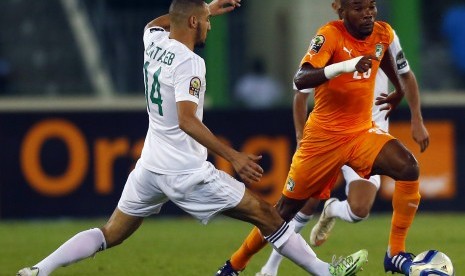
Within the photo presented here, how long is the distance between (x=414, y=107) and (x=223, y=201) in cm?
228

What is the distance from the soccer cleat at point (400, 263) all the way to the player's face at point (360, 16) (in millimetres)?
1644

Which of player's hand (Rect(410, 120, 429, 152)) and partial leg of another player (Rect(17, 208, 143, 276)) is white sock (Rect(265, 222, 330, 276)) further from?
player's hand (Rect(410, 120, 429, 152))

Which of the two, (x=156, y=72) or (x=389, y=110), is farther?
(x=389, y=110)

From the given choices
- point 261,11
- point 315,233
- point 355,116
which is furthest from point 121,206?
point 261,11

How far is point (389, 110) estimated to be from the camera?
32.6ft

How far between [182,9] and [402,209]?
90.2 inches

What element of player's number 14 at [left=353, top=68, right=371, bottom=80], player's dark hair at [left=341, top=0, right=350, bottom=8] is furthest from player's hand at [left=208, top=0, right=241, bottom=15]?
player's number 14 at [left=353, top=68, right=371, bottom=80]

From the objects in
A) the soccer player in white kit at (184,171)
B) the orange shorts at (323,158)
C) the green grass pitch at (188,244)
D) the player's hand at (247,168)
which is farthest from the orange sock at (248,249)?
the player's hand at (247,168)

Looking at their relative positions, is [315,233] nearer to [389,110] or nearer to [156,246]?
[389,110]

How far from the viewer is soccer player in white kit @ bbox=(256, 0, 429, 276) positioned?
32.7 ft

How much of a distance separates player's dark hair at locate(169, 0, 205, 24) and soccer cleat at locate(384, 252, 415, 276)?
2.39m

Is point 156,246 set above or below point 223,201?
below

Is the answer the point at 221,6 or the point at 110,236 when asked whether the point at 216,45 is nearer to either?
the point at 221,6

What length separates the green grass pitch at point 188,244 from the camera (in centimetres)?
1088
